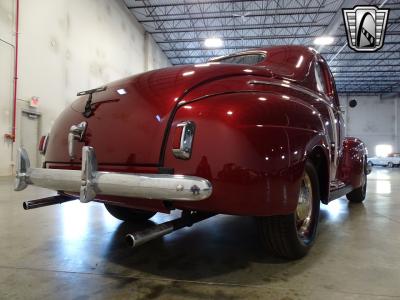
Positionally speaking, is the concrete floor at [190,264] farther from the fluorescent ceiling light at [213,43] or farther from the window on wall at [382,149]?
the window on wall at [382,149]

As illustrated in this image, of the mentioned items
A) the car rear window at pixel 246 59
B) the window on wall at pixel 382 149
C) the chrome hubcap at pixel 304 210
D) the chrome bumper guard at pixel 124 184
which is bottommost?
the chrome hubcap at pixel 304 210

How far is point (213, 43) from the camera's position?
60.0 ft

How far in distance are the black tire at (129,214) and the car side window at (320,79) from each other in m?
1.93

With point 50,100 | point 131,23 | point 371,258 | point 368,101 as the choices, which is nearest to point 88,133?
point 371,258

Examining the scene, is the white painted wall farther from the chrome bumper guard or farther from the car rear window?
the chrome bumper guard

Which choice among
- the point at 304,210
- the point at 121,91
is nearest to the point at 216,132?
the point at 121,91

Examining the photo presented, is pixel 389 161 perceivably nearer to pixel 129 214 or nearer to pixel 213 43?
pixel 213 43

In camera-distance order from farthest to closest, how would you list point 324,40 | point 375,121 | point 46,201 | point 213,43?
1. point 375,121
2. point 213,43
3. point 324,40
4. point 46,201

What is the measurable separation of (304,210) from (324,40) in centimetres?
1680

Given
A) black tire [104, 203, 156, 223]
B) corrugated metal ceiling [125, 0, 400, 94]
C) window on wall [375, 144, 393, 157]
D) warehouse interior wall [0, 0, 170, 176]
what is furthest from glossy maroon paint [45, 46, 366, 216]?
Result: window on wall [375, 144, 393, 157]

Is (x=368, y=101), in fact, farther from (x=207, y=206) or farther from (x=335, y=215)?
(x=207, y=206)

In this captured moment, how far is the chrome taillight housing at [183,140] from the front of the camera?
68.8 inches

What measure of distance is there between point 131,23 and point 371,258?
16.1 m

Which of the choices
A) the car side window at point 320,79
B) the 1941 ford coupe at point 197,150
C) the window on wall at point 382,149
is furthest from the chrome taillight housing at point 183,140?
the window on wall at point 382,149
